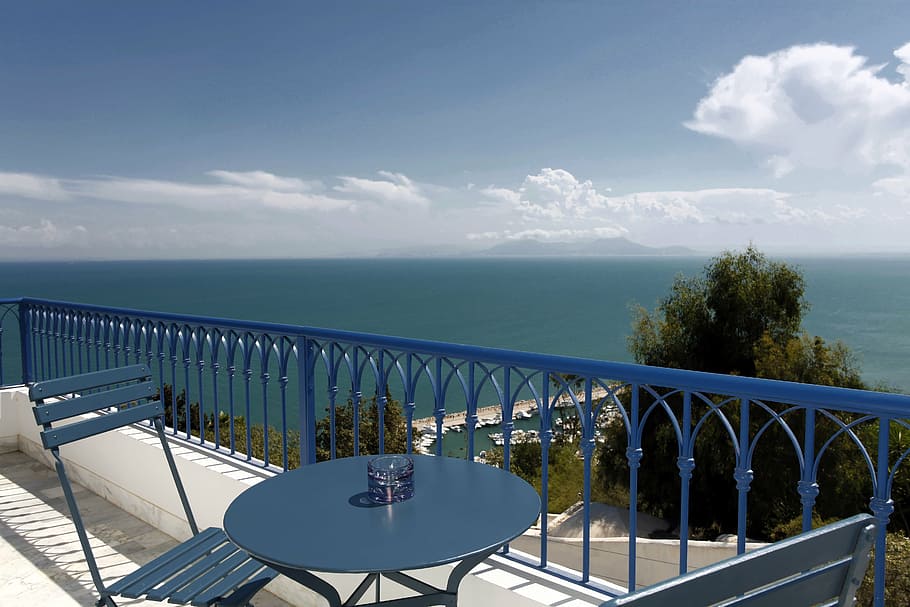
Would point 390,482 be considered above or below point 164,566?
above

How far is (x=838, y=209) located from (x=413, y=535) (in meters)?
105

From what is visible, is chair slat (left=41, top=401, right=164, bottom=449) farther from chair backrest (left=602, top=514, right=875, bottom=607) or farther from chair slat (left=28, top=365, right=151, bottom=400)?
chair backrest (left=602, top=514, right=875, bottom=607)

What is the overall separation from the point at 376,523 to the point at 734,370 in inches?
1021

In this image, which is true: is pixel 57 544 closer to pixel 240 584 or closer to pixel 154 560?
pixel 154 560

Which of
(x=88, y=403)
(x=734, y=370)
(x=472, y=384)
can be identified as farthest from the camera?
(x=734, y=370)

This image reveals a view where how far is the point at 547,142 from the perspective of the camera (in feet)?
283

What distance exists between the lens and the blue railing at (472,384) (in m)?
1.65

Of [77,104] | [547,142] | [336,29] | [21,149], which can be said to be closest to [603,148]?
[547,142]

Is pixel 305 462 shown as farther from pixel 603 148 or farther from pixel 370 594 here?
pixel 603 148

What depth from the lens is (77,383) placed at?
2.50 metres

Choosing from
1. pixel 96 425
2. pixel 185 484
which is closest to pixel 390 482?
pixel 96 425

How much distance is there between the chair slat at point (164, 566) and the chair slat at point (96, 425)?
54 centimetres

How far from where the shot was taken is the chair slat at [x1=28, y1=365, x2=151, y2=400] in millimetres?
2404

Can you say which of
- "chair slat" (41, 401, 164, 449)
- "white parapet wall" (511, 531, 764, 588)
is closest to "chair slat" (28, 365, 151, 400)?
"chair slat" (41, 401, 164, 449)
